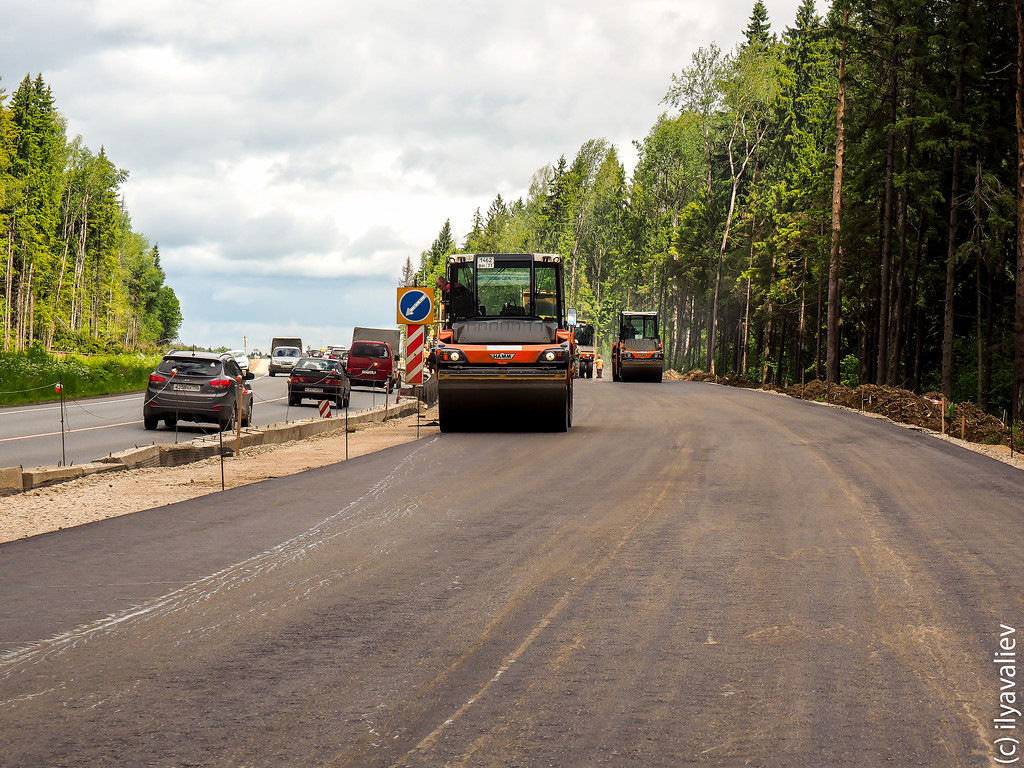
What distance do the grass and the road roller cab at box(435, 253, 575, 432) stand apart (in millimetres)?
16018

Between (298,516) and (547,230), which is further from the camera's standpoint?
(547,230)

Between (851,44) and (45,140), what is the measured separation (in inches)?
2807

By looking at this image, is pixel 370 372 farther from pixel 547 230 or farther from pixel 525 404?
pixel 547 230

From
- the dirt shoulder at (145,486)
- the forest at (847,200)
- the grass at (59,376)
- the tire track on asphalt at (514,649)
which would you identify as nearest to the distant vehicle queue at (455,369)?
the dirt shoulder at (145,486)

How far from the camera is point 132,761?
4125 mm

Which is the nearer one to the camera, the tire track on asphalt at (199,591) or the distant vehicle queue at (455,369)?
the tire track on asphalt at (199,591)

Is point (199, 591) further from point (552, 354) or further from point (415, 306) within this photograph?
point (415, 306)

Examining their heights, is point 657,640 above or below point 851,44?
below

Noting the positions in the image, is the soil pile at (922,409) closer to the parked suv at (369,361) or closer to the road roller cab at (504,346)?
the road roller cab at (504,346)

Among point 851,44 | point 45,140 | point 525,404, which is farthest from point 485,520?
point 45,140

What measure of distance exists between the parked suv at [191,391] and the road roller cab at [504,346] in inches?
218

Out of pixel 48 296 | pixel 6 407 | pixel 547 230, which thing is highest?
pixel 547 230

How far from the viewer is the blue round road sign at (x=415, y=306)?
23.2 metres

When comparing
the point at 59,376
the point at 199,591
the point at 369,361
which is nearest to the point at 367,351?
the point at 369,361
